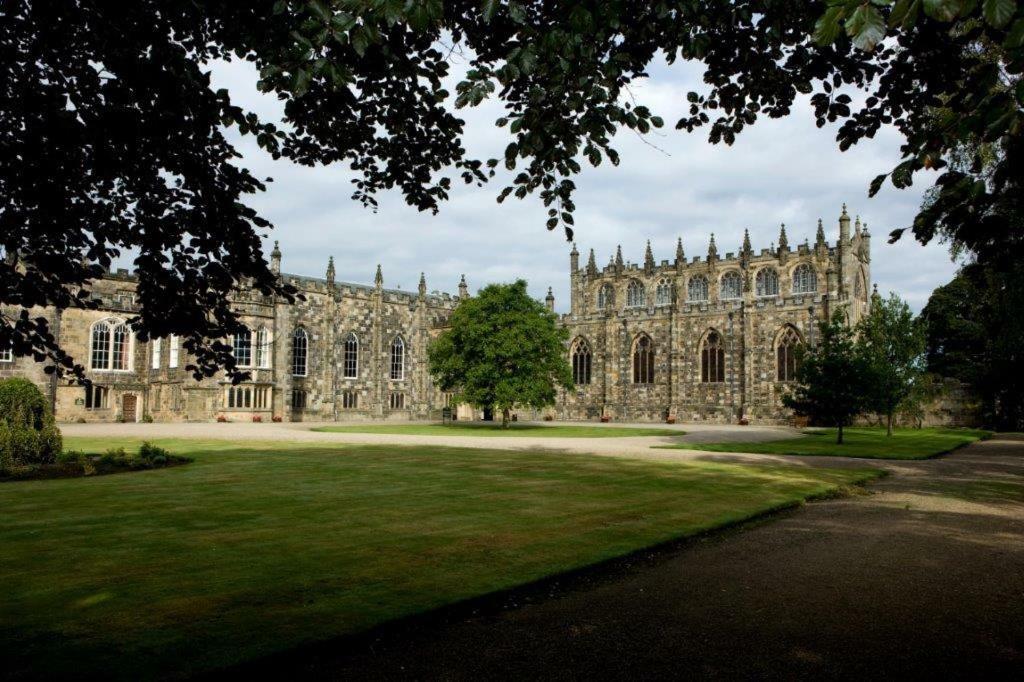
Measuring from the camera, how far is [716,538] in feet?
29.7

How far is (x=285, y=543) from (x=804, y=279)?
62827 millimetres

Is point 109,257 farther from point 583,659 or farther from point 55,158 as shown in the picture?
point 583,659

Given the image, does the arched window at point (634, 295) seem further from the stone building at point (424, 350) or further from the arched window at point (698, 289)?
the arched window at point (698, 289)

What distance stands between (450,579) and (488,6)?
5.12 m

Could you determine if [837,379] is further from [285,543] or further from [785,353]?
[785,353]

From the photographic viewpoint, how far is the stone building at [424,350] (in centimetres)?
4703

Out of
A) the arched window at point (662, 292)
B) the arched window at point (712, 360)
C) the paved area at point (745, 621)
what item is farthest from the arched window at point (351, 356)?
the paved area at point (745, 621)

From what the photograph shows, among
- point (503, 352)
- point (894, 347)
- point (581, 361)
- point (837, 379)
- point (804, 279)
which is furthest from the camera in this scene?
point (804, 279)

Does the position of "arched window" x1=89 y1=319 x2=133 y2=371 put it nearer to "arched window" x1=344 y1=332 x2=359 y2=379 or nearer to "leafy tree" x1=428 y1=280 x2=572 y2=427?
"arched window" x1=344 y1=332 x2=359 y2=379

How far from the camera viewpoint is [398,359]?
6291cm

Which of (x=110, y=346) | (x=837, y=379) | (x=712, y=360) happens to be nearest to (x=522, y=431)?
(x=837, y=379)

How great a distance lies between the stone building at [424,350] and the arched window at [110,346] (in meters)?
0.08

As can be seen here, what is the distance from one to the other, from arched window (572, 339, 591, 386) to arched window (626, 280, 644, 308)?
46.8 ft

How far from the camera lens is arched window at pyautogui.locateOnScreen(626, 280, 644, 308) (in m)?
73.9
